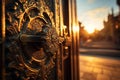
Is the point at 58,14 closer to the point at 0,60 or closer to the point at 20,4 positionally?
the point at 20,4

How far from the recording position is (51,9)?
1.16 metres

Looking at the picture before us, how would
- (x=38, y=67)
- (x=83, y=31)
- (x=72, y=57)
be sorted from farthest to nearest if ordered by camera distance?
(x=83, y=31) < (x=72, y=57) < (x=38, y=67)

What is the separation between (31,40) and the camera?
0.95 m

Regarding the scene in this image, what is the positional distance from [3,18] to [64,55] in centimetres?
68

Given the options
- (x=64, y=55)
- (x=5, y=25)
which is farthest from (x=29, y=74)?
(x=64, y=55)

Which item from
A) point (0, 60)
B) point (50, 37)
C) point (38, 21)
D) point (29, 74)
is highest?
point (38, 21)

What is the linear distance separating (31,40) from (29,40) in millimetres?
12

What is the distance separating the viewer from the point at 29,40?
0.94 m

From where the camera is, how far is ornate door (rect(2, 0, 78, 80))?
0.87 metres

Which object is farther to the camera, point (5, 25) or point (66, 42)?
point (66, 42)

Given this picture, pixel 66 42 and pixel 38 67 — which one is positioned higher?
pixel 66 42

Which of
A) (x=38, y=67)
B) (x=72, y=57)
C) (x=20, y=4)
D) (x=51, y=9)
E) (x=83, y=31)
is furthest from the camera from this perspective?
(x=83, y=31)

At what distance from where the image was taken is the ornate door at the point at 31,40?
34.3 inches

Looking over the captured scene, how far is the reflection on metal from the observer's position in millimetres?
873
